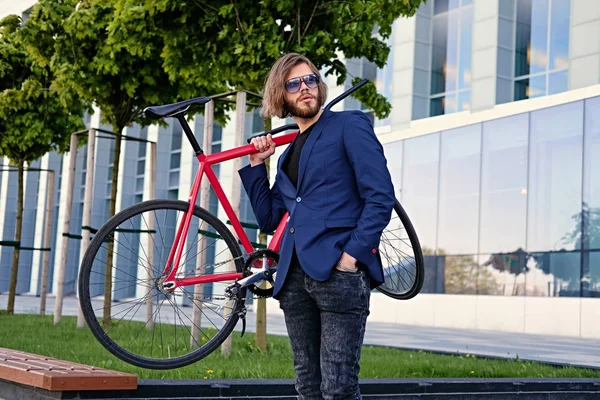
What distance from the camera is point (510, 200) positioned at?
21.7m

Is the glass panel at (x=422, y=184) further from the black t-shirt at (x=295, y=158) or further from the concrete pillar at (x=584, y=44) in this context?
the black t-shirt at (x=295, y=158)

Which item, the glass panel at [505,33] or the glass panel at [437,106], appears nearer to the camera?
the glass panel at [505,33]

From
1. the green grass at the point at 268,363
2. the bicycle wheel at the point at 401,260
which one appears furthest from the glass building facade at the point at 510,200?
the bicycle wheel at the point at 401,260

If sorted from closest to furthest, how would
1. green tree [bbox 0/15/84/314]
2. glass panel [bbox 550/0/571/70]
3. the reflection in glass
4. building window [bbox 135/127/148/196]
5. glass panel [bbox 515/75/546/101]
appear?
green tree [bbox 0/15/84/314] < glass panel [bbox 550/0/571/70] < glass panel [bbox 515/75/546/101] < the reflection in glass < building window [bbox 135/127/148/196]

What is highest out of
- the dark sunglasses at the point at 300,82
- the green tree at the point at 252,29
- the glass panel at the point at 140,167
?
the glass panel at the point at 140,167

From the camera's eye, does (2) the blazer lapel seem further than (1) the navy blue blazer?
Yes

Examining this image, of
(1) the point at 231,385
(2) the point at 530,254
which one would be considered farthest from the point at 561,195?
(1) the point at 231,385

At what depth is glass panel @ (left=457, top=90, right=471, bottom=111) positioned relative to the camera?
22953 mm

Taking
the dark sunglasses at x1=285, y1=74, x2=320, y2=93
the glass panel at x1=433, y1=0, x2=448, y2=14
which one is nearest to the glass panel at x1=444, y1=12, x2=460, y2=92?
the glass panel at x1=433, y1=0, x2=448, y2=14

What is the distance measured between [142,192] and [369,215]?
108 feet

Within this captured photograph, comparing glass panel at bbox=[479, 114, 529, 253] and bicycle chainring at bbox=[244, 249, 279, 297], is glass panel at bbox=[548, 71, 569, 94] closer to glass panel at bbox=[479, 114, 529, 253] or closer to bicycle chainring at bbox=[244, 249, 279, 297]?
glass panel at bbox=[479, 114, 529, 253]

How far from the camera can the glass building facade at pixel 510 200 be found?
1976 centimetres

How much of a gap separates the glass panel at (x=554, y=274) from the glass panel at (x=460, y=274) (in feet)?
6.32

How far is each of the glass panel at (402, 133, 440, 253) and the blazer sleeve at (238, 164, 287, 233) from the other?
19948 millimetres
